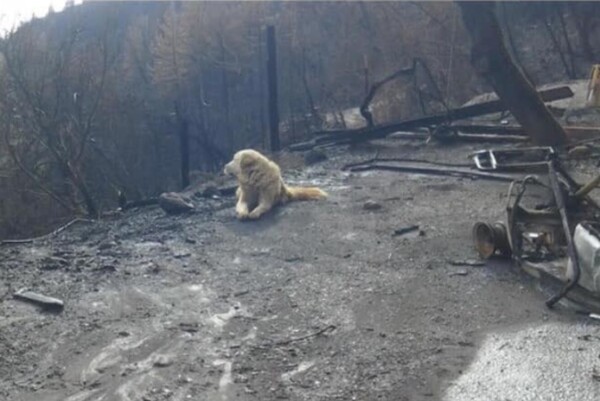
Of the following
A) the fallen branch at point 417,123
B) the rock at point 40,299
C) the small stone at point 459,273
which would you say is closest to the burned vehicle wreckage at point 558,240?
the small stone at point 459,273

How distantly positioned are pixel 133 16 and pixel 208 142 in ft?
54.4

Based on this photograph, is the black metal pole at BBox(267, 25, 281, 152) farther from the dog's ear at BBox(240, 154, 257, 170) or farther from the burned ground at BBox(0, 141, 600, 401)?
the burned ground at BBox(0, 141, 600, 401)

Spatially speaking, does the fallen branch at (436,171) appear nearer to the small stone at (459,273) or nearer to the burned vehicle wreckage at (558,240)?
the burned vehicle wreckage at (558,240)

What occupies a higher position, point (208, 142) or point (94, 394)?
point (94, 394)

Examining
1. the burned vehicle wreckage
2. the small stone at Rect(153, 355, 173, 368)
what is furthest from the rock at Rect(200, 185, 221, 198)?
the small stone at Rect(153, 355, 173, 368)

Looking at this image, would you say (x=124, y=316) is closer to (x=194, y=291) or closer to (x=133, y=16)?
(x=194, y=291)

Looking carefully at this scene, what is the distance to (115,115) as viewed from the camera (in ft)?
111

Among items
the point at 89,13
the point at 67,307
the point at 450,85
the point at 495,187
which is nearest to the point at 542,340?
the point at 67,307

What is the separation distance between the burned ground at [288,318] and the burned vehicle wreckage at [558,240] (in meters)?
0.16

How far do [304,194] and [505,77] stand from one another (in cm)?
518

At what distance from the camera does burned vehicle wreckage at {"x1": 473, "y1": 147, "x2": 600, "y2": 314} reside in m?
5.98

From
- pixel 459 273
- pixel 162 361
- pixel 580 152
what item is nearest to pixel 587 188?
pixel 459 273

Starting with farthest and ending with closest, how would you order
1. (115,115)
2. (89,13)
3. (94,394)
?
(89,13) → (115,115) → (94,394)

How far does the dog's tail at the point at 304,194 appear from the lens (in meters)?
11.8
